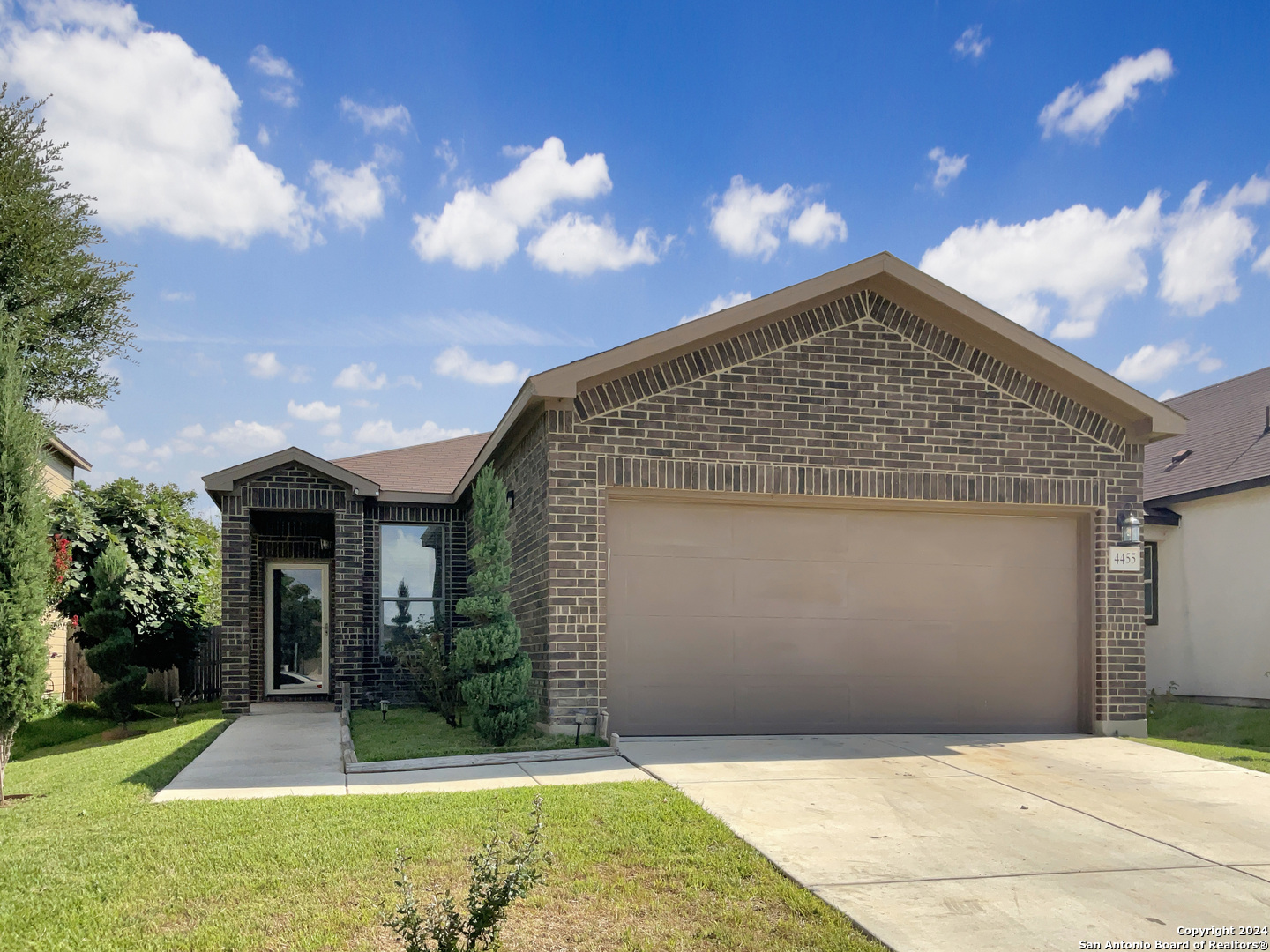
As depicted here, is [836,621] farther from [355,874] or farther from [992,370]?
[355,874]

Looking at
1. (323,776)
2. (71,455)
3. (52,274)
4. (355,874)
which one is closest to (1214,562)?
(323,776)

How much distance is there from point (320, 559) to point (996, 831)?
42.8 ft

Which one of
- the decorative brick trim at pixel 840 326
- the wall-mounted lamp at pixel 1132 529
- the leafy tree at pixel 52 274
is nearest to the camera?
the decorative brick trim at pixel 840 326

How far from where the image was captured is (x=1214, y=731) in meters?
12.3

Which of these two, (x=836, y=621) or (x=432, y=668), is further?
(x=432, y=668)

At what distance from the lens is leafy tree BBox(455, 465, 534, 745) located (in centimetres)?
966

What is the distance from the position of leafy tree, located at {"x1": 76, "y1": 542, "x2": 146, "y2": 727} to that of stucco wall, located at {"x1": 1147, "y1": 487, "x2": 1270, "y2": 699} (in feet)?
52.4

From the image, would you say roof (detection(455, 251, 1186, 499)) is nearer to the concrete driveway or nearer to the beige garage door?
the beige garage door

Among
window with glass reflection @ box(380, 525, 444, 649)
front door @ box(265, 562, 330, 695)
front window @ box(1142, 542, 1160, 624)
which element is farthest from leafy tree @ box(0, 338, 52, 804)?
front window @ box(1142, 542, 1160, 624)

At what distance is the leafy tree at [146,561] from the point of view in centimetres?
1627

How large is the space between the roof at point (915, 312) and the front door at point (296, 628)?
6.81 m

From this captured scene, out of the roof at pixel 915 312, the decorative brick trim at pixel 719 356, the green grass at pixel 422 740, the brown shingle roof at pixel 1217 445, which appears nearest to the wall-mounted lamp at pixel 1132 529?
the roof at pixel 915 312

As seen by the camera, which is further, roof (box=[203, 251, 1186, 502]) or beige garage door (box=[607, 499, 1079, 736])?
beige garage door (box=[607, 499, 1079, 736])

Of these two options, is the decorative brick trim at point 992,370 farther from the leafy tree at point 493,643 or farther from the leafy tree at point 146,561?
the leafy tree at point 146,561
